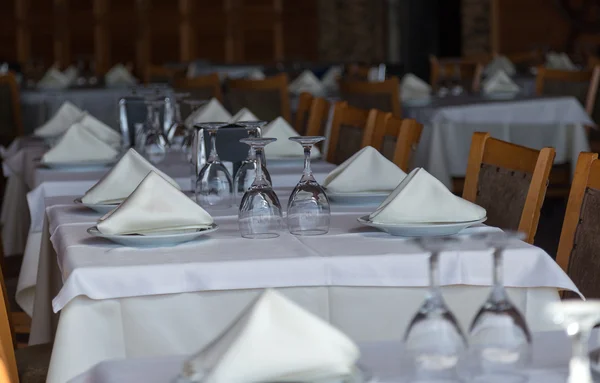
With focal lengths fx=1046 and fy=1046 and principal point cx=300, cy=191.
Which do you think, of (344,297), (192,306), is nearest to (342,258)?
(344,297)

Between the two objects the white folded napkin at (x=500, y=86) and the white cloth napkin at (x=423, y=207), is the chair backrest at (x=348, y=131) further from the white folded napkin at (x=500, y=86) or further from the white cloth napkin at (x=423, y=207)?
the white folded napkin at (x=500, y=86)

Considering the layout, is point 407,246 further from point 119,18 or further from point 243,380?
point 119,18

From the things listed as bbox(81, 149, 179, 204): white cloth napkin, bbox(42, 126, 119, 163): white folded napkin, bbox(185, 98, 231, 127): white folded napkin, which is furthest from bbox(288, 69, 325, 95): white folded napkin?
bbox(81, 149, 179, 204): white cloth napkin

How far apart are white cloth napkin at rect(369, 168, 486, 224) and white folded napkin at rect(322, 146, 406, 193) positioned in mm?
390

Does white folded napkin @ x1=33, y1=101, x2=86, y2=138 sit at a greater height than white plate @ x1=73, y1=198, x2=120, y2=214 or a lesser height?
greater

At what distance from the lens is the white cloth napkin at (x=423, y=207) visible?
211 centimetres

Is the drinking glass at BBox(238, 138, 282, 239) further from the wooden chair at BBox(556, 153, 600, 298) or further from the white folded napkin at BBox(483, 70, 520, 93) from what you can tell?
the white folded napkin at BBox(483, 70, 520, 93)

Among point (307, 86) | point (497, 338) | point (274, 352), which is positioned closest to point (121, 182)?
point (274, 352)

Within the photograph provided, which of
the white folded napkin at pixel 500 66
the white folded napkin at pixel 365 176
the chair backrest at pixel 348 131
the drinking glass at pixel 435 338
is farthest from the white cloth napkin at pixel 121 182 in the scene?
the white folded napkin at pixel 500 66

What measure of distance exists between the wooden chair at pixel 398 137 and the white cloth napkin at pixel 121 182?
100cm

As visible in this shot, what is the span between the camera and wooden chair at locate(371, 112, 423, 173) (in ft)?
11.0

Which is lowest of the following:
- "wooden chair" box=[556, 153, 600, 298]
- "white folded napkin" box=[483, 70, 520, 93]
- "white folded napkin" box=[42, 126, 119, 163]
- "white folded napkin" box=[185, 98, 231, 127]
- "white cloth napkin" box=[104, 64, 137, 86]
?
"wooden chair" box=[556, 153, 600, 298]

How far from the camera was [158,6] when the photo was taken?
41.4 feet

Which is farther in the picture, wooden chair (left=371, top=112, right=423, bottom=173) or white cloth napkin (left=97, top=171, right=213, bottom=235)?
wooden chair (left=371, top=112, right=423, bottom=173)
